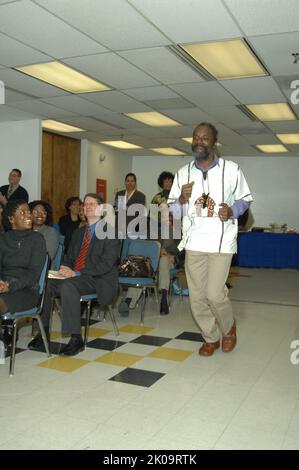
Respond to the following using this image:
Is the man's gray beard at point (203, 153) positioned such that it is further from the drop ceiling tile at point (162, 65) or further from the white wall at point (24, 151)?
the white wall at point (24, 151)

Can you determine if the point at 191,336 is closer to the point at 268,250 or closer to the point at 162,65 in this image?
the point at 162,65

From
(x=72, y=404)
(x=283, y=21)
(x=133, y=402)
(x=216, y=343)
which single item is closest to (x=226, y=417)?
(x=133, y=402)

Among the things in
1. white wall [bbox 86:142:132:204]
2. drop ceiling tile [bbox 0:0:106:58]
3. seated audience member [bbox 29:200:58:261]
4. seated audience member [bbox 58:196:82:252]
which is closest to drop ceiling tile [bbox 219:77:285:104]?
drop ceiling tile [bbox 0:0:106:58]

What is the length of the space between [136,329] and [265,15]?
2873 millimetres

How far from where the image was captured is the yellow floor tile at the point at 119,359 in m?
3.28

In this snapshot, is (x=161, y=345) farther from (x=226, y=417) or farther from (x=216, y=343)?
(x=226, y=417)

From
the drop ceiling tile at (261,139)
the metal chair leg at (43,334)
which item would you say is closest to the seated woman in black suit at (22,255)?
the metal chair leg at (43,334)

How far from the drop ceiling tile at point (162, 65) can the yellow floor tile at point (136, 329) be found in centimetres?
268

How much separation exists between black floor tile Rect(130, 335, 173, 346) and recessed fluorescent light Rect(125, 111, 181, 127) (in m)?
4.26

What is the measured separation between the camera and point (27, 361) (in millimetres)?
3244

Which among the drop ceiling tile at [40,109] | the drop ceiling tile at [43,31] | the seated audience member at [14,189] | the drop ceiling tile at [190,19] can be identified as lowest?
the seated audience member at [14,189]

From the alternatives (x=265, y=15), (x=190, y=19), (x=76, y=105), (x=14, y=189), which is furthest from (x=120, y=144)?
(x=265, y=15)

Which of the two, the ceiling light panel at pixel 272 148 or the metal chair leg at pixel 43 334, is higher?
the ceiling light panel at pixel 272 148

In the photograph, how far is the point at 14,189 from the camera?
762 centimetres
